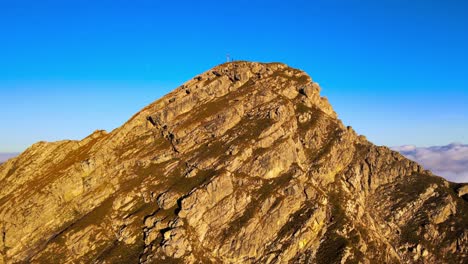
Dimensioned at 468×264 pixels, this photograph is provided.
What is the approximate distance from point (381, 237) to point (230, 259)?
2645 inches

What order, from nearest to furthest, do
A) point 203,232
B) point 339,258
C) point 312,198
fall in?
point 339,258 < point 203,232 < point 312,198

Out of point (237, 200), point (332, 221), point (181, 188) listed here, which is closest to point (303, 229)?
point (332, 221)

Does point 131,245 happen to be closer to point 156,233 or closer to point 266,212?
point 156,233

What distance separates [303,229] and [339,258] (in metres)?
18.0

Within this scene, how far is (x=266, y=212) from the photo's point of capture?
7402 inches

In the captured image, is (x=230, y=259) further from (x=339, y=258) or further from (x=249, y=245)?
(x=339, y=258)

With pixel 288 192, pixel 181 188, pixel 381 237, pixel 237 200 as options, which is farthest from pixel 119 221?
pixel 381 237

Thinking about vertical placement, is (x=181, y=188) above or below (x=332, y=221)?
above

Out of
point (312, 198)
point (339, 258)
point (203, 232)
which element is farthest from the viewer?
point (312, 198)

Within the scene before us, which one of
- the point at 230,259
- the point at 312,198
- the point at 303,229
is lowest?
the point at 230,259

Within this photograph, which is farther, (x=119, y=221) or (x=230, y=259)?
(x=119, y=221)

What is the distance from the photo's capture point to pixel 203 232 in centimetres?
18425

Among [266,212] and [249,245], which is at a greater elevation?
[266,212]

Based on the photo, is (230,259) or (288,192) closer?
(230,259)
